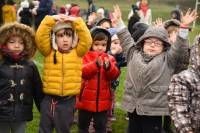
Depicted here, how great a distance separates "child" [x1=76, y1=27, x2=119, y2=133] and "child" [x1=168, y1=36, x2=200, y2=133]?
5.43ft

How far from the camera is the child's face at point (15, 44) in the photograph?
4.57 meters

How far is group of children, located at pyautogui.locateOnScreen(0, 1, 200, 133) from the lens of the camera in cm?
454

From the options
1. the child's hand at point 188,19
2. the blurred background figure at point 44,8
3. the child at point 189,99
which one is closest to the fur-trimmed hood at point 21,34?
the child's hand at point 188,19

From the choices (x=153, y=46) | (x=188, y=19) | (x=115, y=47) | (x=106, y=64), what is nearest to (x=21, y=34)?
(x=106, y=64)

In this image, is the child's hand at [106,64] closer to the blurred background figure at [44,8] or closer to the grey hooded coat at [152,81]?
the grey hooded coat at [152,81]

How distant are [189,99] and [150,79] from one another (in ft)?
4.42

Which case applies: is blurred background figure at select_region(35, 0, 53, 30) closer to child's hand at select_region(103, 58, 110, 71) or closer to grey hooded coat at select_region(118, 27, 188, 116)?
child's hand at select_region(103, 58, 110, 71)

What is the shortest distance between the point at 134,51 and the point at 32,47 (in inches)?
44.7

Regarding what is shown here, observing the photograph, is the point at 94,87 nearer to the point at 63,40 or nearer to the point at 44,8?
the point at 63,40

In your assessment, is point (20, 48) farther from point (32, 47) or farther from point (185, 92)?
point (185, 92)

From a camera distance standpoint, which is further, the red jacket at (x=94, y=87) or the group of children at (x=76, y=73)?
the red jacket at (x=94, y=87)

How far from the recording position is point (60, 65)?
4719 mm

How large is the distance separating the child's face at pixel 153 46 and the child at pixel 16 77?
1.19 meters

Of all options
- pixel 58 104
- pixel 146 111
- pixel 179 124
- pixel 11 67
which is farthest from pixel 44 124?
pixel 179 124
